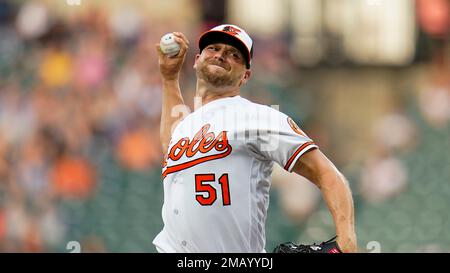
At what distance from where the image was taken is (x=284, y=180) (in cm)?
677

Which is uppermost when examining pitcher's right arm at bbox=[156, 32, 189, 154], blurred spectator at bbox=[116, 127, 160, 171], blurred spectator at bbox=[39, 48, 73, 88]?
blurred spectator at bbox=[39, 48, 73, 88]

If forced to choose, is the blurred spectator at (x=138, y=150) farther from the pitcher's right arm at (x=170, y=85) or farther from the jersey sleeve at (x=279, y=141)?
the jersey sleeve at (x=279, y=141)

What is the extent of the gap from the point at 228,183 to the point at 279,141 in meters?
0.27

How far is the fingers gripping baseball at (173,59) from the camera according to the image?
12.4ft

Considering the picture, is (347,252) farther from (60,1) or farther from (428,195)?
(60,1)

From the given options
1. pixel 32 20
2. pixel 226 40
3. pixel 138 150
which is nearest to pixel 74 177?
pixel 138 150

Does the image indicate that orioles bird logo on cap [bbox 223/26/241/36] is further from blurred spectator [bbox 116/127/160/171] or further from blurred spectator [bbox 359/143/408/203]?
blurred spectator [bbox 359/143/408/203]

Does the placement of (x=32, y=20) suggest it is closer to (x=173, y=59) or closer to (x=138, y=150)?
(x=138, y=150)

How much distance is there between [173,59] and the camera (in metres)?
3.85

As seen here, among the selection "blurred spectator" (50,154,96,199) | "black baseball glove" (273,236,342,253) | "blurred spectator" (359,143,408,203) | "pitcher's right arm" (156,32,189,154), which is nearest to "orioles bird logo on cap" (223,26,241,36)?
"pitcher's right arm" (156,32,189,154)

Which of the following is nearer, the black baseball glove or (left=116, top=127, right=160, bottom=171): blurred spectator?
the black baseball glove

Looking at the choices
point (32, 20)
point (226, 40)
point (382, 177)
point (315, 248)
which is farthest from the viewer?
point (32, 20)

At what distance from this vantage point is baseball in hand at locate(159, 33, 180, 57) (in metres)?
3.74

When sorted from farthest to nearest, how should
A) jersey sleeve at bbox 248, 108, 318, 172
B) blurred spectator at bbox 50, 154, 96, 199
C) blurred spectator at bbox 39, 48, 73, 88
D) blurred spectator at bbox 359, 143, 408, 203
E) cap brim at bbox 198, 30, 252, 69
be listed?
blurred spectator at bbox 39, 48, 73, 88
blurred spectator at bbox 50, 154, 96, 199
blurred spectator at bbox 359, 143, 408, 203
cap brim at bbox 198, 30, 252, 69
jersey sleeve at bbox 248, 108, 318, 172
